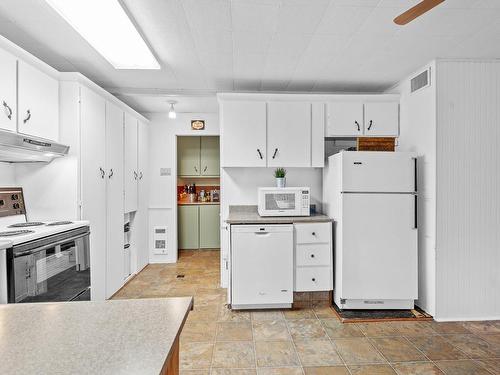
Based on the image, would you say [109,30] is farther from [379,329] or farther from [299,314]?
[379,329]

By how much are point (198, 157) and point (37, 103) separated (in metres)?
3.07

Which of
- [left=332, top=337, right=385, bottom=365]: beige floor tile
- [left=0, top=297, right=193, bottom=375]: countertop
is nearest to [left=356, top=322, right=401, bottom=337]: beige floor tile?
[left=332, top=337, right=385, bottom=365]: beige floor tile

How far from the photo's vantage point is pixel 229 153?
3254 mm

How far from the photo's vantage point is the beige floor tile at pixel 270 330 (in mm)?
2389

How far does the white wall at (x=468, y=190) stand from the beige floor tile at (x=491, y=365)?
0.61 m

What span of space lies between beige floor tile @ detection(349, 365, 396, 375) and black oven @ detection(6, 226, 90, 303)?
2.16 meters

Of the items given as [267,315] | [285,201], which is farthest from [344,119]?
[267,315]

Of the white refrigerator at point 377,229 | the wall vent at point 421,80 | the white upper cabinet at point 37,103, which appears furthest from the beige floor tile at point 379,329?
the white upper cabinet at point 37,103

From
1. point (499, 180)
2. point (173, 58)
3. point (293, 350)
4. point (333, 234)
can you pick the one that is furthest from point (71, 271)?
point (499, 180)

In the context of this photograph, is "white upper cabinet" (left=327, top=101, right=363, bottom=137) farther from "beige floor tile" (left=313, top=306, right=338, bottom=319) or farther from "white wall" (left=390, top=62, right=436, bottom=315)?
"beige floor tile" (left=313, top=306, right=338, bottom=319)

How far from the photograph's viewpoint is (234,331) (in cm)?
249

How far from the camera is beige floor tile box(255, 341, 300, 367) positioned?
2041 millimetres

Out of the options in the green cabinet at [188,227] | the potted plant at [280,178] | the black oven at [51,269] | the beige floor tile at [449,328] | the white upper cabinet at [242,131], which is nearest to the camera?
the black oven at [51,269]

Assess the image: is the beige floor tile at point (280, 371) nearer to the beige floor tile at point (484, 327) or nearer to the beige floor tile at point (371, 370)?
the beige floor tile at point (371, 370)
